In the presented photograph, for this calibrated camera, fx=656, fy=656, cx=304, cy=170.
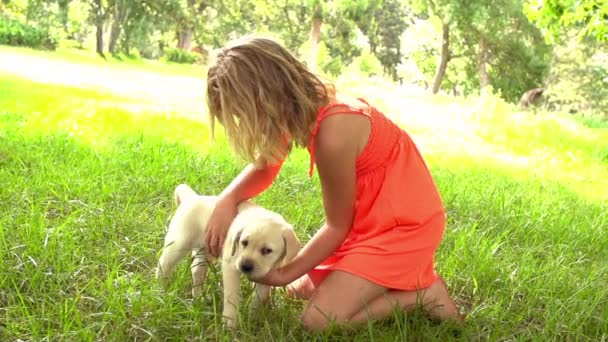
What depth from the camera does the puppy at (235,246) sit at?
2.49 metres

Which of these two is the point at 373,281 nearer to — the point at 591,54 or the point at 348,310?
the point at 348,310

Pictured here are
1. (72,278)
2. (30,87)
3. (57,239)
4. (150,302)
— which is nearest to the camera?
(150,302)

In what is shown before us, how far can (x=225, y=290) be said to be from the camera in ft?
8.45

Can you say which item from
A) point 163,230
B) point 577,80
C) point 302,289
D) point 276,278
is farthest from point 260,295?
point 577,80

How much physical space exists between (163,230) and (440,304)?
60.3 inches

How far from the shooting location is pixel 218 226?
2723 mm

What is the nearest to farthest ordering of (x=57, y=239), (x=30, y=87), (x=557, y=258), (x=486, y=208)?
(x=57, y=239), (x=557, y=258), (x=486, y=208), (x=30, y=87)

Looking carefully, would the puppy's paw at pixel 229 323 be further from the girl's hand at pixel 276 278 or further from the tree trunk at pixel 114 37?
the tree trunk at pixel 114 37

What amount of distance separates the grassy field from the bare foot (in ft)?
0.24

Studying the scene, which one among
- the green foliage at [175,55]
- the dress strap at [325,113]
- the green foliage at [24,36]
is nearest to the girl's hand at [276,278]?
the dress strap at [325,113]

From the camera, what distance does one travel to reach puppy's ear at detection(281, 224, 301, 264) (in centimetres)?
256

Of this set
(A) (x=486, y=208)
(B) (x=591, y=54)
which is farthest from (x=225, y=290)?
(B) (x=591, y=54)

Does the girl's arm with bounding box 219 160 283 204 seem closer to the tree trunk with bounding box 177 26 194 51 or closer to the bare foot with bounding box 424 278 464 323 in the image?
the bare foot with bounding box 424 278 464 323

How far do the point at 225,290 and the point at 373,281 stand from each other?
24.2 inches
